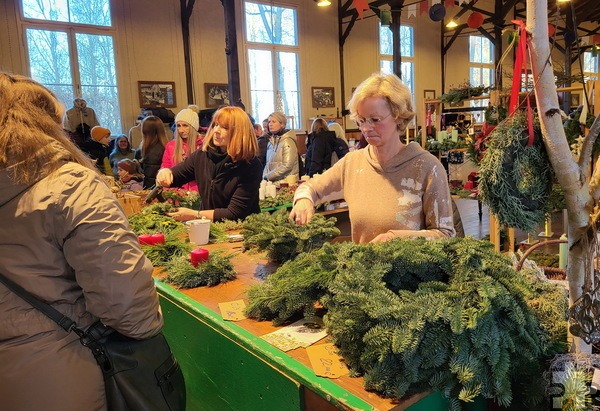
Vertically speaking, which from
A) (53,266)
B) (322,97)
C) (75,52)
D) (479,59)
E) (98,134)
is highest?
(479,59)

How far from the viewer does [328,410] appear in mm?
1028

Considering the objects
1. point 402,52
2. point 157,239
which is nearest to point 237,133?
point 157,239

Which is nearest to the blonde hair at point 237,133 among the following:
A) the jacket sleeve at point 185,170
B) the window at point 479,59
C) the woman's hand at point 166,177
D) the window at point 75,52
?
the jacket sleeve at point 185,170

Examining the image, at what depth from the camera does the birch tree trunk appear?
3.35ft

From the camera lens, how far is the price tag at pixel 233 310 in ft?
4.61

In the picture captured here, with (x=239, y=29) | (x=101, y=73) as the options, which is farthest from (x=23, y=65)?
(x=239, y=29)

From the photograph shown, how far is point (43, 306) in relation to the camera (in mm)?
1165

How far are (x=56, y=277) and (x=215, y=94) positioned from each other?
368 inches

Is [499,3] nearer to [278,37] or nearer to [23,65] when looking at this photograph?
[278,37]

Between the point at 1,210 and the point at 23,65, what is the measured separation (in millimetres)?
8240

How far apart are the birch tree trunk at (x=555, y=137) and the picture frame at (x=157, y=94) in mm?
9046

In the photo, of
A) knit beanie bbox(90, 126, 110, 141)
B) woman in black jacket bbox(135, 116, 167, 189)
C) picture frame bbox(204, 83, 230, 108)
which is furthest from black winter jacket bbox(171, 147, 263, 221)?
picture frame bbox(204, 83, 230, 108)

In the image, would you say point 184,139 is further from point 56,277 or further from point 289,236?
point 56,277

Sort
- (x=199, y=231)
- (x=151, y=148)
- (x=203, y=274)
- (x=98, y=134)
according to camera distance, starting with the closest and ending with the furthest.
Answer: (x=203, y=274), (x=199, y=231), (x=151, y=148), (x=98, y=134)
